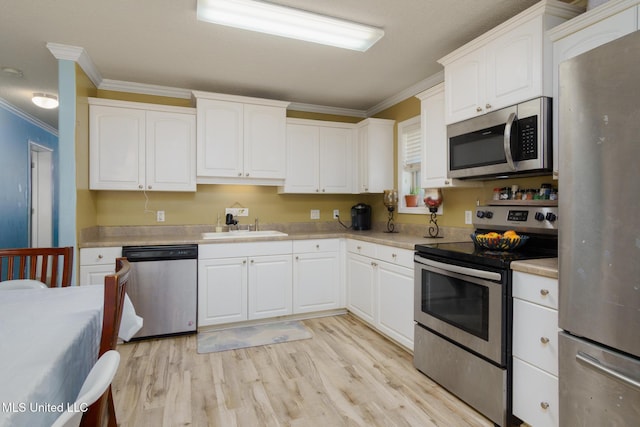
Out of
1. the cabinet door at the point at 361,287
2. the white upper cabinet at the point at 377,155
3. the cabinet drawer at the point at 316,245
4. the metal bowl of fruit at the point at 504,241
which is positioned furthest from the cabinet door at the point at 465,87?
the cabinet drawer at the point at 316,245

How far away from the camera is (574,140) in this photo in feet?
4.65

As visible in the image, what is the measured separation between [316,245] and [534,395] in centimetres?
226

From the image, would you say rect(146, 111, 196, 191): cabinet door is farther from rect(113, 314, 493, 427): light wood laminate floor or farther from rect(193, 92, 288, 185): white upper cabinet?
rect(113, 314, 493, 427): light wood laminate floor

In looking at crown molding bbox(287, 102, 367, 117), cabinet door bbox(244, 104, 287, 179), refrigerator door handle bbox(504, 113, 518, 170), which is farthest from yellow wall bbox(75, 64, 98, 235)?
refrigerator door handle bbox(504, 113, 518, 170)

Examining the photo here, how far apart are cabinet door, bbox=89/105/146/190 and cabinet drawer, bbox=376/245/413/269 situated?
233cm

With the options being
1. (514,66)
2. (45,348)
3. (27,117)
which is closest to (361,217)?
(514,66)

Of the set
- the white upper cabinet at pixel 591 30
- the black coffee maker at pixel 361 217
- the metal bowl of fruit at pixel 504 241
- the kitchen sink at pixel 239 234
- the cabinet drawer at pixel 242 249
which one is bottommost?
the cabinet drawer at pixel 242 249

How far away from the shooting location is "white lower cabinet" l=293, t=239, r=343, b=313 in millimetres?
3543

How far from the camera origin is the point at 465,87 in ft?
8.03

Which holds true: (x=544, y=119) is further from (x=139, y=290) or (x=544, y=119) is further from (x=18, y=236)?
(x=18, y=236)

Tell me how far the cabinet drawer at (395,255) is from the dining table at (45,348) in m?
1.83

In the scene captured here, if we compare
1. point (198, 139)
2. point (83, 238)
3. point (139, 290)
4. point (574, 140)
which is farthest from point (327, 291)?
point (574, 140)

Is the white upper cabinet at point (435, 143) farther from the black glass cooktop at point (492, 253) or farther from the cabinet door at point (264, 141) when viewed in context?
the cabinet door at point (264, 141)

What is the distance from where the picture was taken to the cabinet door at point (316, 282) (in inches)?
140
